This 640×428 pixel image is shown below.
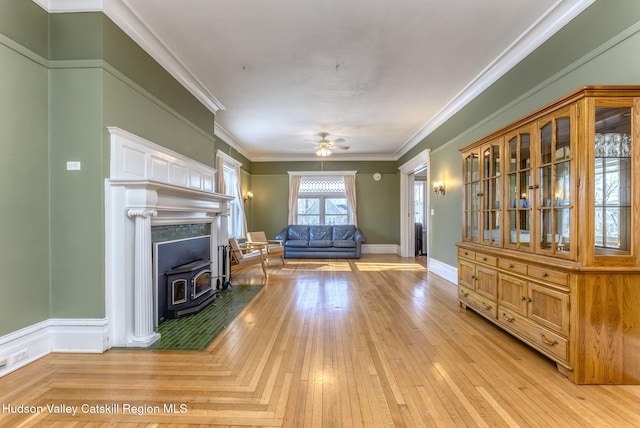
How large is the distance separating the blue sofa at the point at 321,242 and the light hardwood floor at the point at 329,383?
4849mm

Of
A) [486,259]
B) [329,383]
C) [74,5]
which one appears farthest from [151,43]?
[486,259]

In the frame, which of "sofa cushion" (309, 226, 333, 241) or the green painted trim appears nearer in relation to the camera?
the green painted trim

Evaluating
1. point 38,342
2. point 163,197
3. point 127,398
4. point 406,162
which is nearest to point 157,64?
point 163,197

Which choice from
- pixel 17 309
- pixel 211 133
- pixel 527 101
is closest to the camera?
pixel 17 309

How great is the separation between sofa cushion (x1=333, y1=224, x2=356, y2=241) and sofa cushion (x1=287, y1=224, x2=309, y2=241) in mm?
843

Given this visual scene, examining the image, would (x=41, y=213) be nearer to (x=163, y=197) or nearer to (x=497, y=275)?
(x=163, y=197)

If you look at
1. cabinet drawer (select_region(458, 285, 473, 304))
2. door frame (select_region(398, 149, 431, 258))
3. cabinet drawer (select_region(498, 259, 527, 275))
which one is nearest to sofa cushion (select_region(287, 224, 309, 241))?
door frame (select_region(398, 149, 431, 258))

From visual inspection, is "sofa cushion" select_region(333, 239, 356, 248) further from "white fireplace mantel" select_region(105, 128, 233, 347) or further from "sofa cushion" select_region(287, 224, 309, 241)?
"white fireplace mantel" select_region(105, 128, 233, 347)

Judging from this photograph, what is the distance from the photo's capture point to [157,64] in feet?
10.8

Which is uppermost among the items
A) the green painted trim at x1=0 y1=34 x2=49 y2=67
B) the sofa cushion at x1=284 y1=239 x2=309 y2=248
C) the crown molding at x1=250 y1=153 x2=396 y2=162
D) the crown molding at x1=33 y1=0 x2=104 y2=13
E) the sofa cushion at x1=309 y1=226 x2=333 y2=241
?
the crown molding at x1=33 y1=0 x2=104 y2=13

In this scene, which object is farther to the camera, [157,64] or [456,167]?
[456,167]

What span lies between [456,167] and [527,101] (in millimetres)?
1803

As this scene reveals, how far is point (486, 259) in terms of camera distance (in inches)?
124

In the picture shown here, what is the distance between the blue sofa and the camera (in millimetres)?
8188
